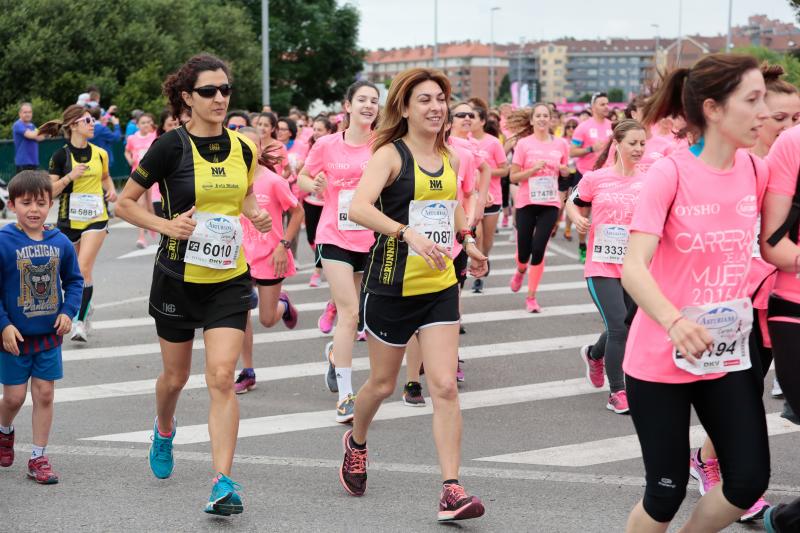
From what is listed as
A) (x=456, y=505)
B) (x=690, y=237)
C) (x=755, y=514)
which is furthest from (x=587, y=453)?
(x=690, y=237)

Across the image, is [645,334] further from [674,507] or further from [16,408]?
[16,408]

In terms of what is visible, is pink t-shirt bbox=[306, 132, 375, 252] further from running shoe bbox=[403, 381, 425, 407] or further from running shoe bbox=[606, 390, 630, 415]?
running shoe bbox=[606, 390, 630, 415]

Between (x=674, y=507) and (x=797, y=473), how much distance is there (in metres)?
2.54

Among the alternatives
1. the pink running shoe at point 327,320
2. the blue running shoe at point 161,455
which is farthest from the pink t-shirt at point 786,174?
the pink running shoe at point 327,320

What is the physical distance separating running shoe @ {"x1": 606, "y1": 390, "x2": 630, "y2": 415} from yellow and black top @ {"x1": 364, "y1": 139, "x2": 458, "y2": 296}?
2.54 metres

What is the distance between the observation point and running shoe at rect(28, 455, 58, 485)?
5.83 m

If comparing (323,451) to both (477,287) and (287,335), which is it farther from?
(477,287)

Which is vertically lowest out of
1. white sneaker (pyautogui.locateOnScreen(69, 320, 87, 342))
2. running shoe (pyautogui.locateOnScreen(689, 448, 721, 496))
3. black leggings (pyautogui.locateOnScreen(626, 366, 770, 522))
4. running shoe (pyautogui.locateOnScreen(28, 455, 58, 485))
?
white sneaker (pyautogui.locateOnScreen(69, 320, 87, 342))

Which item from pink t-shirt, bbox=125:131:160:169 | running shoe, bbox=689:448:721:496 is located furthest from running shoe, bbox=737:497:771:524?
pink t-shirt, bbox=125:131:160:169

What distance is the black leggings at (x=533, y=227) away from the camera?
1160 centimetres

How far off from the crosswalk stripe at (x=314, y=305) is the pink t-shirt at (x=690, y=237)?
7940 millimetres

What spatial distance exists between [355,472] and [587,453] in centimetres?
157

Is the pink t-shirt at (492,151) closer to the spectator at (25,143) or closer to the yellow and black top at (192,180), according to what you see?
the yellow and black top at (192,180)

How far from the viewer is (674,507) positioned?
3.88 m
